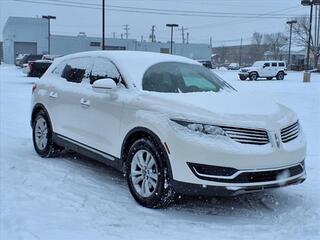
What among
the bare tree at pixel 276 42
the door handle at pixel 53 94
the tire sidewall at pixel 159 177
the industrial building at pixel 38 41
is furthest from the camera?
the bare tree at pixel 276 42

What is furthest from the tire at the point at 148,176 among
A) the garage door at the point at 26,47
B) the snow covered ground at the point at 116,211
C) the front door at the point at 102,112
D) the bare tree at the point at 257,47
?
the bare tree at the point at 257,47

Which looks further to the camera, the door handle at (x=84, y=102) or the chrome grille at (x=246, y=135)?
the door handle at (x=84, y=102)

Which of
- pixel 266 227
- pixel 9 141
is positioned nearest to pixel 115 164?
pixel 266 227

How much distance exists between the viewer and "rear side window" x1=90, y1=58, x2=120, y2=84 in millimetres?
6070

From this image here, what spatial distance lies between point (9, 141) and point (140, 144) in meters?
4.40

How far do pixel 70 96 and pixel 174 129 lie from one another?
7.89 feet

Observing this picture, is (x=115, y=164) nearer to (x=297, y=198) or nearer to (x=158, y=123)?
(x=158, y=123)

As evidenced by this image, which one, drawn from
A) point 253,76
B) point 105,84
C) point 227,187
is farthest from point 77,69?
point 253,76

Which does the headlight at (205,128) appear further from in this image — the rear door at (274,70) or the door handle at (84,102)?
the rear door at (274,70)

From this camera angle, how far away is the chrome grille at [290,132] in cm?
508

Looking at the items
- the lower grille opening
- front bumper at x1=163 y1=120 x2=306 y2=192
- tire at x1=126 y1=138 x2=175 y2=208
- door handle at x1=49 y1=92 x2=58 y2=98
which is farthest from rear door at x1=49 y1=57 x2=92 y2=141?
the lower grille opening

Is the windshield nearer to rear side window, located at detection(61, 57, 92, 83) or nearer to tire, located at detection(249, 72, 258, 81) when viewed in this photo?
rear side window, located at detection(61, 57, 92, 83)

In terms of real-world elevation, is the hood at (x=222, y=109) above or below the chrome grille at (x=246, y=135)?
above

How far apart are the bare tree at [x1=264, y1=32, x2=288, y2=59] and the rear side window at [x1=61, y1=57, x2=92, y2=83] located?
316 ft
